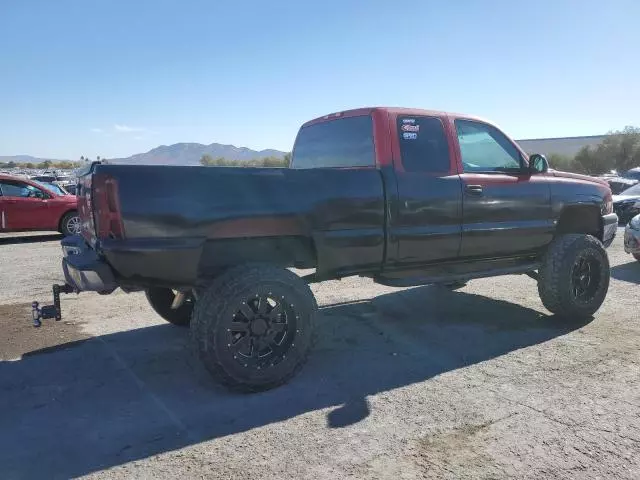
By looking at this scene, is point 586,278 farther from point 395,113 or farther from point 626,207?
point 626,207

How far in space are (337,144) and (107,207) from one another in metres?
2.25

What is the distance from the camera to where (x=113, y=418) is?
10.7ft

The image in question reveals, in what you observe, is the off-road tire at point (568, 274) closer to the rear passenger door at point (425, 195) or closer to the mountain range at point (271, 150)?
the rear passenger door at point (425, 195)

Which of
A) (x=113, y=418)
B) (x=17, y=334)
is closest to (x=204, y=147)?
(x=17, y=334)

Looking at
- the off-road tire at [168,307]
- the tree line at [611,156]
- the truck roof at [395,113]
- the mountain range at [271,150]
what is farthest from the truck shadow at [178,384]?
the tree line at [611,156]

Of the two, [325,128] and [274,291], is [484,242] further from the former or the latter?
[274,291]

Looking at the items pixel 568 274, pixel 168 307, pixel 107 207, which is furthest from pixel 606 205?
pixel 107 207

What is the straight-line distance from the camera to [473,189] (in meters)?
4.73

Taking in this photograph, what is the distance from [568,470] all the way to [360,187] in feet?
7.70

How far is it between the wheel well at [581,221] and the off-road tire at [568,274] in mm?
302

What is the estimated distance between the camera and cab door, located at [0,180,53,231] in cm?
1170

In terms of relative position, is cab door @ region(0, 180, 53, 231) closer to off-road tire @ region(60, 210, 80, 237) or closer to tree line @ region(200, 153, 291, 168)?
off-road tire @ region(60, 210, 80, 237)

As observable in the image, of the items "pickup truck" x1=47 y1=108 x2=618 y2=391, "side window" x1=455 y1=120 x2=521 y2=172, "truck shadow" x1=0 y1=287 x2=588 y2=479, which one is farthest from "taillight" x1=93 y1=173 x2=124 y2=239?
"side window" x1=455 y1=120 x2=521 y2=172

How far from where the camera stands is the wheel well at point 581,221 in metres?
5.66
